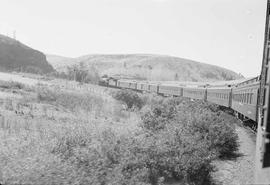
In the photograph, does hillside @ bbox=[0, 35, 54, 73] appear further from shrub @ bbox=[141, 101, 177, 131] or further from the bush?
shrub @ bbox=[141, 101, 177, 131]

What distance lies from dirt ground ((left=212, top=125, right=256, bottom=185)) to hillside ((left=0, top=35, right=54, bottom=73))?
91.8 metres

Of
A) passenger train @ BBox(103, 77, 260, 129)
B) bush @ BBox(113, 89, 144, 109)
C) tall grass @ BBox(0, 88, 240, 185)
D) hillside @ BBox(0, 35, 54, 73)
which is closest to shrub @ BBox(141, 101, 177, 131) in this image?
tall grass @ BBox(0, 88, 240, 185)

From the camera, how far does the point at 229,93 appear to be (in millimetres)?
25297

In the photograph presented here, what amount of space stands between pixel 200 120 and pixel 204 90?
71.3ft

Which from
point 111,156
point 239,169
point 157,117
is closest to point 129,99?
point 157,117

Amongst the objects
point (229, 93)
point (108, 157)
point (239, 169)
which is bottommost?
point (239, 169)

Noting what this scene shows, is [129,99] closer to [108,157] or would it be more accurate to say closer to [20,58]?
[108,157]

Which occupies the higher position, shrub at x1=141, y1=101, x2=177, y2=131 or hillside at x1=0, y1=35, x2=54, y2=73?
hillside at x1=0, y1=35, x2=54, y2=73

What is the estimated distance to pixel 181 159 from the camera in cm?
985

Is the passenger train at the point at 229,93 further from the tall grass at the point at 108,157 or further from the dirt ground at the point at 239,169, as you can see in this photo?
the tall grass at the point at 108,157

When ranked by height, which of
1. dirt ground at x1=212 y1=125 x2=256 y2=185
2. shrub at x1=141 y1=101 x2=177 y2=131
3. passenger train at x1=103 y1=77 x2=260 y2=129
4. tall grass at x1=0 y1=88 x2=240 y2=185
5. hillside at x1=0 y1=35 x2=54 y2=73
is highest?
hillside at x1=0 y1=35 x2=54 y2=73

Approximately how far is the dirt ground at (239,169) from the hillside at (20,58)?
91.8 meters

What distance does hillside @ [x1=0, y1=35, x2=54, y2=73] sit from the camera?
333ft

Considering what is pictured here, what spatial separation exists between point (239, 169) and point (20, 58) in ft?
356
